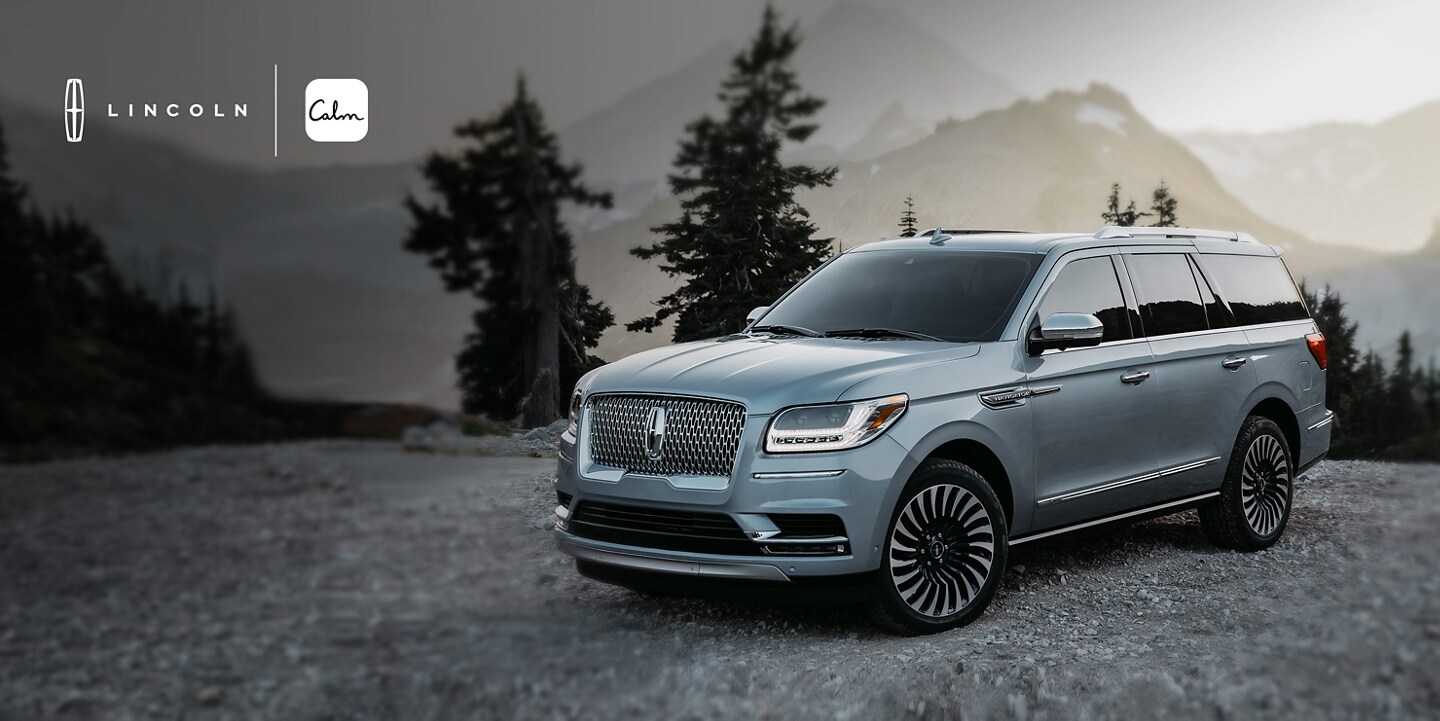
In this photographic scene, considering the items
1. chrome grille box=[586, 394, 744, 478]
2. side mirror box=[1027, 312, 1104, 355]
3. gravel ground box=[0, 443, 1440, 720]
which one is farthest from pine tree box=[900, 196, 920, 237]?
chrome grille box=[586, 394, 744, 478]

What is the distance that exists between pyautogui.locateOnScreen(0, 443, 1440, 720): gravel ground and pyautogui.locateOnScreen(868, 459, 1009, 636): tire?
0.55 feet

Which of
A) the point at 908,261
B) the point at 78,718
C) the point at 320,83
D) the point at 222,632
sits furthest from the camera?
the point at 320,83

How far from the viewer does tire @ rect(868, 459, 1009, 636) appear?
18.1ft

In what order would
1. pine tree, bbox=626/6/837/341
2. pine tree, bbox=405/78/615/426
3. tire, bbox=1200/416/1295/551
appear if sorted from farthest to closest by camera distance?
pine tree, bbox=626/6/837/341, pine tree, bbox=405/78/615/426, tire, bbox=1200/416/1295/551

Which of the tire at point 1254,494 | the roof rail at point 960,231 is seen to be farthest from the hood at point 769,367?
the tire at point 1254,494

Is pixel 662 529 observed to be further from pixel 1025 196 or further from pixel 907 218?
pixel 1025 196

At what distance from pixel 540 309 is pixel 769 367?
594 inches

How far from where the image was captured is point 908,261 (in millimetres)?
7160

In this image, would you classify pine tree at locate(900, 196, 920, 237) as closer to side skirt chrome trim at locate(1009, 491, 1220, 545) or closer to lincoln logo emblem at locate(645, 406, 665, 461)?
side skirt chrome trim at locate(1009, 491, 1220, 545)

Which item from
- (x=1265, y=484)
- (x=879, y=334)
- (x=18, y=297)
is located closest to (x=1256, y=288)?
(x=1265, y=484)

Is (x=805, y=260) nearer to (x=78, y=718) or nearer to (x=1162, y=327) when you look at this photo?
(x=1162, y=327)

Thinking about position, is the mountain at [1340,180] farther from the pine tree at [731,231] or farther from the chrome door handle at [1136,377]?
the chrome door handle at [1136,377]

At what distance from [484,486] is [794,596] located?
7.09 metres

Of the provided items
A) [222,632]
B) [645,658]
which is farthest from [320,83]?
[645,658]
